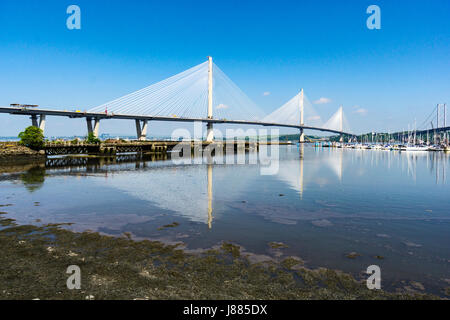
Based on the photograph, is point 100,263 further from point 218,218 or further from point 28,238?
point 218,218

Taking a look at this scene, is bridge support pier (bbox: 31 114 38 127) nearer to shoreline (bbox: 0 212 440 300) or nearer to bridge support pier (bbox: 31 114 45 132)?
bridge support pier (bbox: 31 114 45 132)

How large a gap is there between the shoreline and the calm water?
27.2 inches

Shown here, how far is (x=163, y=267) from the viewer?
7.10 metres

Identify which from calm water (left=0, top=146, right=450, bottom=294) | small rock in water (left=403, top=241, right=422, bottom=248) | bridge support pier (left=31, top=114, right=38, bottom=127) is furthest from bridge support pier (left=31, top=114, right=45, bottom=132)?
small rock in water (left=403, top=241, right=422, bottom=248)

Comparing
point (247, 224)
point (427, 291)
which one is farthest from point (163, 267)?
point (427, 291)

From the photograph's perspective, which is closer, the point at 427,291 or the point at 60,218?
the point at 427,291

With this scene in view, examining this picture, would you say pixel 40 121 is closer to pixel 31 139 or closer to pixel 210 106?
pixel 31 139

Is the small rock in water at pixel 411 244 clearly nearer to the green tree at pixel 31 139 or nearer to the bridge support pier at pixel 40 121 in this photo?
the green tree at pixel 31 139

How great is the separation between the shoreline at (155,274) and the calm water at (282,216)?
2.27 ft

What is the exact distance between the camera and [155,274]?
21.9ft

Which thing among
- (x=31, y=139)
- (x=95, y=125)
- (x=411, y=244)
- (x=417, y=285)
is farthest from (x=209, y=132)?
(x=417, y=285)

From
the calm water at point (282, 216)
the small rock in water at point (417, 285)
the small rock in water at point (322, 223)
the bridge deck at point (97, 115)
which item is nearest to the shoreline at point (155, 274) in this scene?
the small rock in water at point (417, 285)

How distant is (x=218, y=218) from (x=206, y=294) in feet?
20.2
